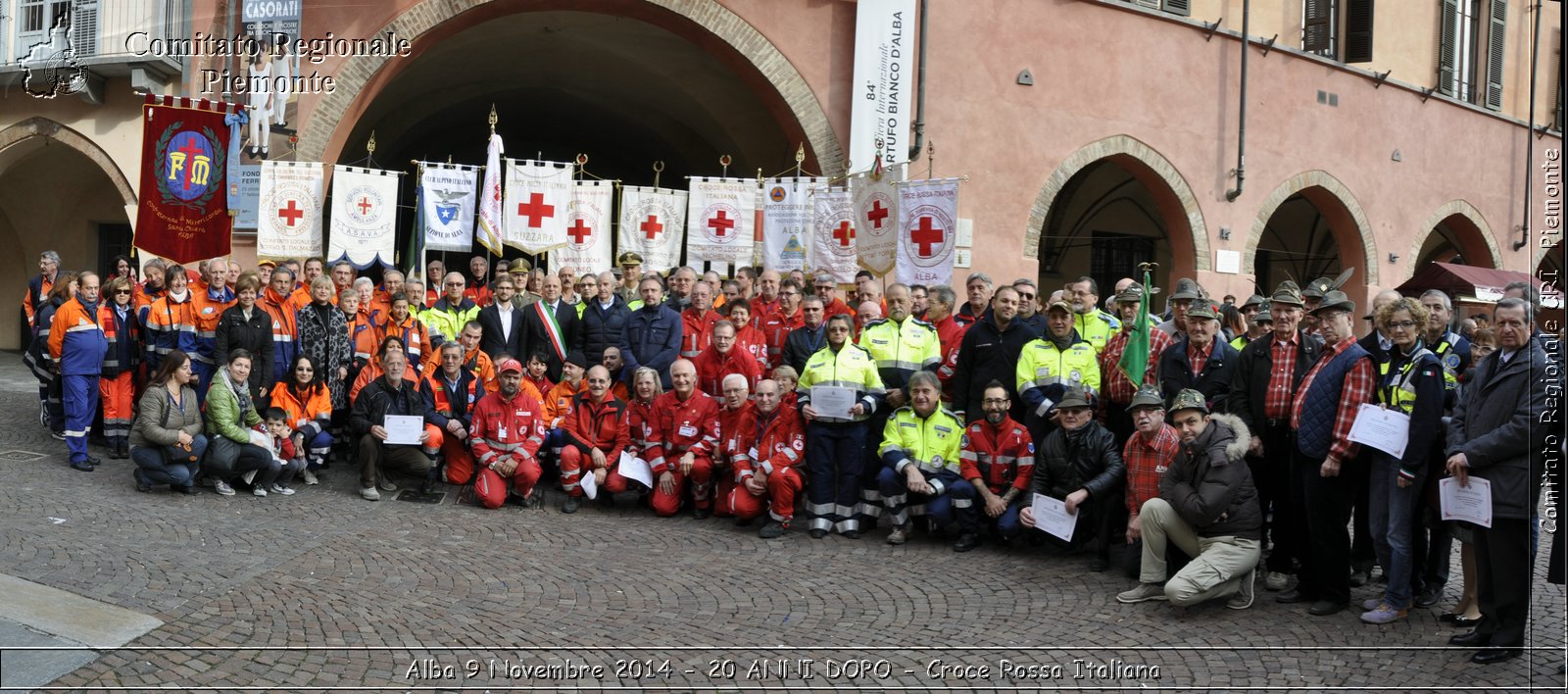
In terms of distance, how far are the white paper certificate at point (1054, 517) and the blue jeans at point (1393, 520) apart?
183 cm

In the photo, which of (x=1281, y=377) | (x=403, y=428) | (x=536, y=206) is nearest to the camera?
(x=1281, y=377)

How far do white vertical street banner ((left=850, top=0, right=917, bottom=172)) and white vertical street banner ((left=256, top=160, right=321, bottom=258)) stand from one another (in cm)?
660

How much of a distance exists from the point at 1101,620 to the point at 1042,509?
1.38m

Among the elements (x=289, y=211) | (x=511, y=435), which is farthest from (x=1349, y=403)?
(x=289, y=211)

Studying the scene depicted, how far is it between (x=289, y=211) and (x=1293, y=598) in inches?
426

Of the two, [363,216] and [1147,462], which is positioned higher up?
[363,216]

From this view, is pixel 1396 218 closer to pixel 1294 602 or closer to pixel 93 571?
pixel 1294 602

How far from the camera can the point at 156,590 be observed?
6.70 metres

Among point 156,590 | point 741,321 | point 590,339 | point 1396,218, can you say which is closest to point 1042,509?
point 741,321

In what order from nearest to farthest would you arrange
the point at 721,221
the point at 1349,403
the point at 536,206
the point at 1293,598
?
1. the point at 1349,403
2. the point at 1293,598
3. the point at 536,206
4. the point at 721,221

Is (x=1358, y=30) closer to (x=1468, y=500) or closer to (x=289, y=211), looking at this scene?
(x=1468, y=500)

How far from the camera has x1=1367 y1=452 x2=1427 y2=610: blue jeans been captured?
662 centimetres

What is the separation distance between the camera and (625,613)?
6.74 meters

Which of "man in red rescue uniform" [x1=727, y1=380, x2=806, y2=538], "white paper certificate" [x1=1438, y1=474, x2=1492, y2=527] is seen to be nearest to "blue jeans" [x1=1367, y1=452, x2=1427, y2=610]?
"white paper certificate" [x1=1438, y1=474, x2=1492, y2=527]
